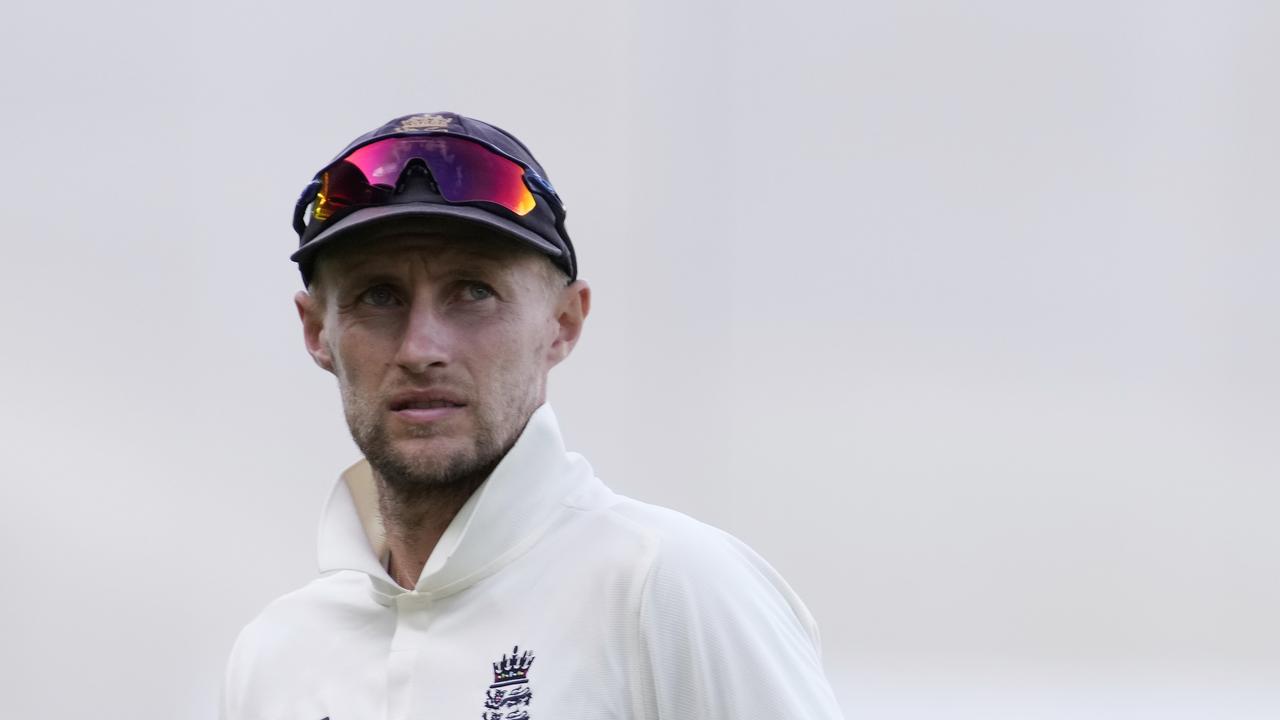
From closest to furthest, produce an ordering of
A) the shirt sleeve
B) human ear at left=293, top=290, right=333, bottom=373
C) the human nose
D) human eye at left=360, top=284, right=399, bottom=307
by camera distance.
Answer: the shirt sleeve < the human nose < human eye at left=360, top=284, right=399, bottom=307 < human ear at left=293, top=290, right=333, bottom=373

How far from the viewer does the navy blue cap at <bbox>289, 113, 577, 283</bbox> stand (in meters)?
2.26

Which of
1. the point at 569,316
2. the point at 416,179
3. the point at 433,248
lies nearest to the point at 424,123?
the point at 416,179

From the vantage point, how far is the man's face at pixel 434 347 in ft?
7.52

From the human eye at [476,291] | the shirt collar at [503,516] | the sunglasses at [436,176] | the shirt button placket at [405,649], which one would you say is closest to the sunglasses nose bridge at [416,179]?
the sunglasses at [436,176]

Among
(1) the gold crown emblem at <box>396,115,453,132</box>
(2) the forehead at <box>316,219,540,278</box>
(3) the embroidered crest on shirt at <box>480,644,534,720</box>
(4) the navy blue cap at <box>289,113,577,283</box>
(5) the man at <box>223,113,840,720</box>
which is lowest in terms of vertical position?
(3) the embroidered crest on shirt at <box>480,644,534,720</box>

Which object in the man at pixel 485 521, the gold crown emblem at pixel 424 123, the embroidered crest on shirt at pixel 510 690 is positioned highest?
the gold crown emblem at pixel 424 123

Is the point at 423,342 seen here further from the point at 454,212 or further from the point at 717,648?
the point at 717,648

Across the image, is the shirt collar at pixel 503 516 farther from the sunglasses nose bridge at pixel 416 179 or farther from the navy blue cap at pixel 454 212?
the sunglasses nose bridge at pixel 416 179

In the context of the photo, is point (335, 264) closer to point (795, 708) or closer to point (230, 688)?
point (230, 688)

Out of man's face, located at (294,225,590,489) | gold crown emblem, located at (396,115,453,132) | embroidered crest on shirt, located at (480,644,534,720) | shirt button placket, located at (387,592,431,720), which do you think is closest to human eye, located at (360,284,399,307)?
man's face, located at (294,225,590,489)

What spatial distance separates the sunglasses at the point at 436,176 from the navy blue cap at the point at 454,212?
0.04ft


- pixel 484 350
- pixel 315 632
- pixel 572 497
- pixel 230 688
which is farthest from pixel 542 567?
pixel 230 688

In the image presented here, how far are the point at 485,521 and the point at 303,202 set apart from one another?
665 mm

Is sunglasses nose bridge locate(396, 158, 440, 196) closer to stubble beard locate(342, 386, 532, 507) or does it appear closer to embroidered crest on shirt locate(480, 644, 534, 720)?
stubble beard locate(342, 386, 532, 507)
